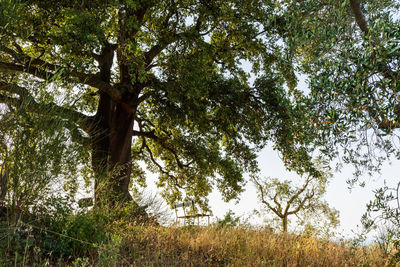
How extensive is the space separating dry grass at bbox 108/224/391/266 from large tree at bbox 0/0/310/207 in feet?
6.27

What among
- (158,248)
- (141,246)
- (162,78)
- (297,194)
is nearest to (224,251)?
(158,248)

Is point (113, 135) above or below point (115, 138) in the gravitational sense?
above

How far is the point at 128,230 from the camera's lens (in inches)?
281

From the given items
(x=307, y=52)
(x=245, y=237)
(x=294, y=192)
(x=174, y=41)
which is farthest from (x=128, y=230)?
(x=294, y=192)

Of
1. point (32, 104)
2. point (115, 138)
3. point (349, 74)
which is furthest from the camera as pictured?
point (115, 138)

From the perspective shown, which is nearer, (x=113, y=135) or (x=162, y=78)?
(x=162, y=78)

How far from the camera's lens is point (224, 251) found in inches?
250

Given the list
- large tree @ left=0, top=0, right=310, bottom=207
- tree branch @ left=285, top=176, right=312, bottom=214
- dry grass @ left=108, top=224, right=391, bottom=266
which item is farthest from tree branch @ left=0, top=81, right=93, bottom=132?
tree branch @ left=285, top=176, right=312, bottom=214

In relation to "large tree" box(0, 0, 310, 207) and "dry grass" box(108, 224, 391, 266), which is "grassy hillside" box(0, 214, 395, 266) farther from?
"large tree" box(0, 0, 310, 207)

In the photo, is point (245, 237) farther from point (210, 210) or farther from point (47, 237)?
point (210, 210)

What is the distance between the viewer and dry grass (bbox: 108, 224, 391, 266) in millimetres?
5887

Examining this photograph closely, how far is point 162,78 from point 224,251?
598 centimetres

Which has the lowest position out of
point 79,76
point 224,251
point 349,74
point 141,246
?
point 224,251

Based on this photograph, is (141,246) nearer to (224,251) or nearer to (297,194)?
(224,251)
